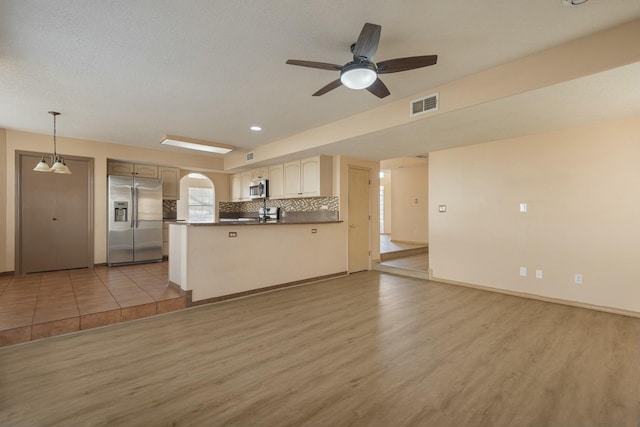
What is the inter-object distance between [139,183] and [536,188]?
7188mm

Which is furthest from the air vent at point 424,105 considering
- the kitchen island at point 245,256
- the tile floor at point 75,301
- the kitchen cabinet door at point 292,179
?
the tile floor at point 75,301

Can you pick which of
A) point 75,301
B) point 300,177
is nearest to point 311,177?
point 300,177

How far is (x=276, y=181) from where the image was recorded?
646 centimetres

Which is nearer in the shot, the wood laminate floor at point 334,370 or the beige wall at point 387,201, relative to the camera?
the wood laminate floor at point 334,370

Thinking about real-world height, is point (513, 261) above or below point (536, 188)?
below

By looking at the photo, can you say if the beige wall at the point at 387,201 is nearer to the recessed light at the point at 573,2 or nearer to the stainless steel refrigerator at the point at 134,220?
the stainless steel refrigerator at the point at 134,220

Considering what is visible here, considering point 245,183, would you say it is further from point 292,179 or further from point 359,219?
point 359,219

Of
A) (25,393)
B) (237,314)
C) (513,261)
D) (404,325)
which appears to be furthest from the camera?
(513,261)

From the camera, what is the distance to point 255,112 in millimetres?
4027

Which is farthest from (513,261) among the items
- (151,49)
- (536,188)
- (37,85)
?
(37,85)

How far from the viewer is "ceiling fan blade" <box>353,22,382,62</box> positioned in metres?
1.82

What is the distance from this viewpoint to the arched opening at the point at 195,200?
29.3ft

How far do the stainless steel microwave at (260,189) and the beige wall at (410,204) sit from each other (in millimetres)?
4505

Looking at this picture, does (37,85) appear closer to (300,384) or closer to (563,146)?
(300,384)
